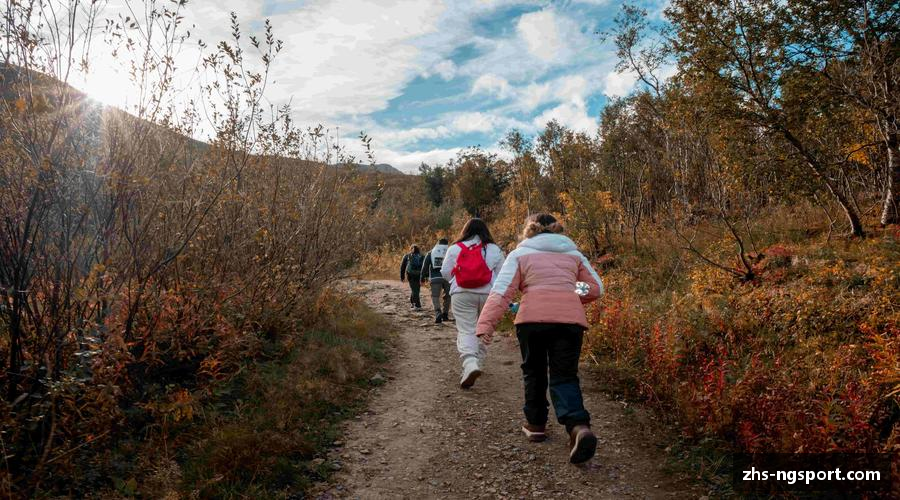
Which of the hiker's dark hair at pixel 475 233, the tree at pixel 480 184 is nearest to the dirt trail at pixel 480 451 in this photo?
the hiker's dark hair at pixel 475 233

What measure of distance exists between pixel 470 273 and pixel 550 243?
77.3 inches

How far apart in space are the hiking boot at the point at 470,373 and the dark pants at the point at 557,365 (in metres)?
1.17

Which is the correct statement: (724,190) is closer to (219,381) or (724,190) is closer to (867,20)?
(867,20)

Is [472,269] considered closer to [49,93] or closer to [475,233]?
[475,233]

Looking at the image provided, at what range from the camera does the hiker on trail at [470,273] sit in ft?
20.2

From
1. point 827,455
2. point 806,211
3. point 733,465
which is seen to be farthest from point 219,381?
point 806,211

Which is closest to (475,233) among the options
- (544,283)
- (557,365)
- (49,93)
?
(544,283)

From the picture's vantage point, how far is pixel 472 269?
6156 mm

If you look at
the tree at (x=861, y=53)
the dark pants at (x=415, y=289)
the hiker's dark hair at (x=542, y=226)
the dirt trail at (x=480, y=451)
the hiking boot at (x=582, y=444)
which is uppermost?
the tree at (x=861, y=53)

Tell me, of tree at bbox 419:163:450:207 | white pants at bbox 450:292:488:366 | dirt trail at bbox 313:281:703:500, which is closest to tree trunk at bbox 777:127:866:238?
dirt trail at bbox 313:281:703:500

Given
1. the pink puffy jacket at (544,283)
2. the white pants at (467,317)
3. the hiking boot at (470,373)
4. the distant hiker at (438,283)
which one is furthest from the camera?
the distant hiker at (438,283)

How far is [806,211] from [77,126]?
13.8 metres

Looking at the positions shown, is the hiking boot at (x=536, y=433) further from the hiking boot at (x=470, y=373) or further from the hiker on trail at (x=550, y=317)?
the hiking boot at (x=470, y=373)

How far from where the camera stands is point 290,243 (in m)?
6.84
